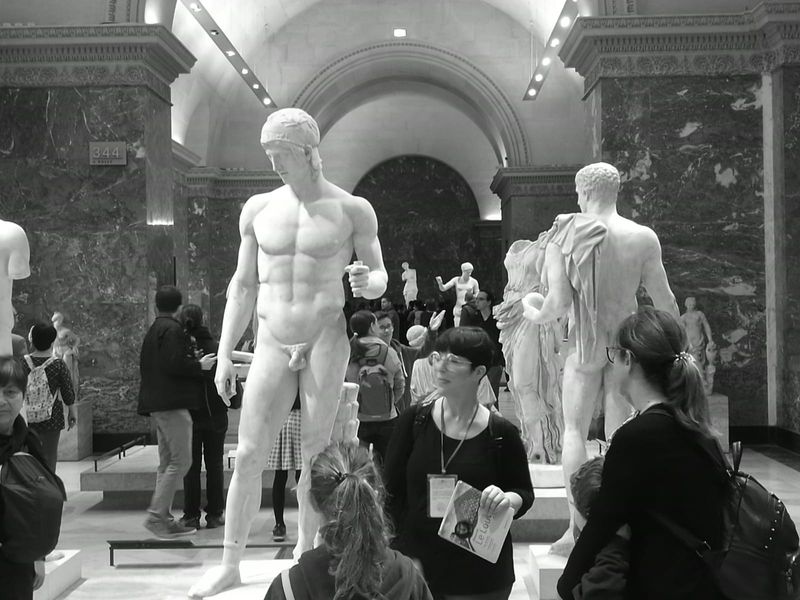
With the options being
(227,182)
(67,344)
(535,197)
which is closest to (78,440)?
(67,344)

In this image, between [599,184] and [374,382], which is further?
[374,382]

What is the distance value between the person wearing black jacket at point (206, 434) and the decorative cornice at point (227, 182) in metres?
13.2

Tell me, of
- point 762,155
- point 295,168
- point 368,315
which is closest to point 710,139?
point 762,155

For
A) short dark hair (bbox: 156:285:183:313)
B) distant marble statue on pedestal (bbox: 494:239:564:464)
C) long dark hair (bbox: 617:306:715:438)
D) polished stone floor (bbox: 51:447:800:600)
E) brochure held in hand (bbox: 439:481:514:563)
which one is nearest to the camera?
long dark hair (bbox: 617:306:715:438)

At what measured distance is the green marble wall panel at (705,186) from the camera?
38.7 feet

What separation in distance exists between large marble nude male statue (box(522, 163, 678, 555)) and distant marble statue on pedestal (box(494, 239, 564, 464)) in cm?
269

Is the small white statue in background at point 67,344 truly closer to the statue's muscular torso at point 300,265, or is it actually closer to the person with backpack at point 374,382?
the person with backpack at point 374,382

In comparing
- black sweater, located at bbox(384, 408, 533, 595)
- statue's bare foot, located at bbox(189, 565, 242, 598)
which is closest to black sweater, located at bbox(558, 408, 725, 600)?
black sweater, located at bbox(384, 408, 533, 595)

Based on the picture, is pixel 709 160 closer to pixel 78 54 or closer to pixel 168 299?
pixel 168 299

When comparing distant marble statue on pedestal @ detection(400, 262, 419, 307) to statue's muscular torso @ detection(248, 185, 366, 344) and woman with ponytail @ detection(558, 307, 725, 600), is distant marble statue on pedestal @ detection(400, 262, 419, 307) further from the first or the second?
woman with ponytail @ detection(558, 307, 725, 600)

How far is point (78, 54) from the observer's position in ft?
37.9

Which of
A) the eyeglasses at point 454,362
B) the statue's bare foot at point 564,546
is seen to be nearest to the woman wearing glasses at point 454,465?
the eyeglasses at point 454,362

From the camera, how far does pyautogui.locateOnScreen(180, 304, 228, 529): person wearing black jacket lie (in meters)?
7.54

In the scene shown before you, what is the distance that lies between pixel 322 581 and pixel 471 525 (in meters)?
0.77
